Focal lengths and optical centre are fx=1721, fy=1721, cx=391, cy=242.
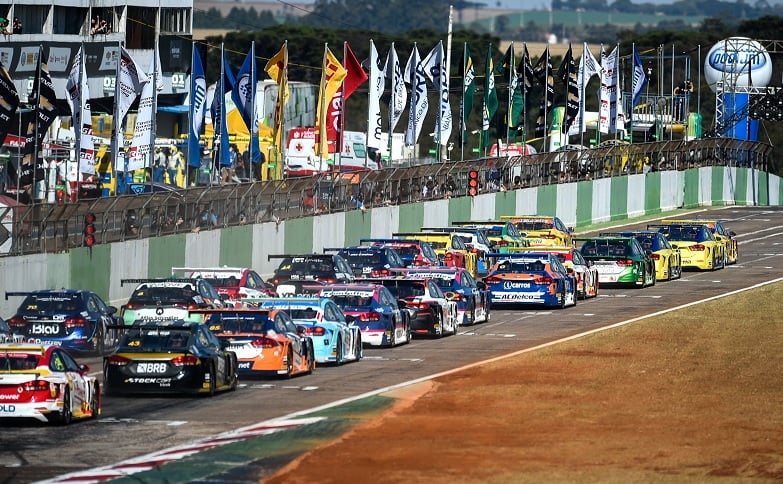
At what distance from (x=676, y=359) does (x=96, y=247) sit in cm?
1499

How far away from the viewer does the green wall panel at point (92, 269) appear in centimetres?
3994

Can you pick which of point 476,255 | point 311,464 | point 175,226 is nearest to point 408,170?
point 476,255

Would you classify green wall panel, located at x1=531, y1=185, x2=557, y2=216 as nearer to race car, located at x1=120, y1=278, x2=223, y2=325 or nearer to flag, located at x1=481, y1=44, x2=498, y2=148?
flag, located at x1=481, y1=44, x2=498, y2=148

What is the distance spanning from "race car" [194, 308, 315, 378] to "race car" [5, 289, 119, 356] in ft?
12.8

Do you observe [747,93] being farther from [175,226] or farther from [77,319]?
[77,319]

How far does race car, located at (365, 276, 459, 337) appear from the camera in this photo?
1444 inches

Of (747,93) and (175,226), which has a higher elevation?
(747,93)

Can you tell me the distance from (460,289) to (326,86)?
17.4 metres

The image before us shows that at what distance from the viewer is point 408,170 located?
59.6m

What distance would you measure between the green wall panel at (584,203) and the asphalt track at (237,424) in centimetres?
3419

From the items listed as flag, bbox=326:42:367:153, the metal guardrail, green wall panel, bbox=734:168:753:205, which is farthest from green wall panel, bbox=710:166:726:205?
flag, bbox=326:42:367:153

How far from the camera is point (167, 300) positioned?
Answer: 33969 millimetres

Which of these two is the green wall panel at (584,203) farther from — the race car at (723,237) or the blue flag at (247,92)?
the blue flag at (247,92)

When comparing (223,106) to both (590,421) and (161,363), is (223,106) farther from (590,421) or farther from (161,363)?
(590,421)
